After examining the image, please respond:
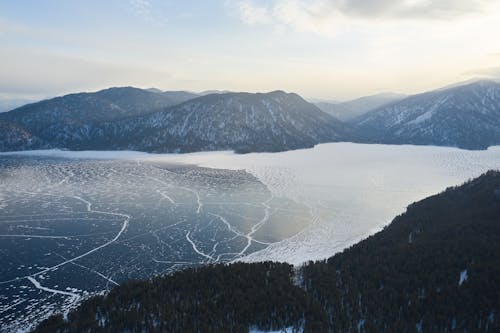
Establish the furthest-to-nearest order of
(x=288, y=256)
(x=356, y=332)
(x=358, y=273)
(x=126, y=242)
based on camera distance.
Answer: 1. (x=126, y=242)
2. (x=288, y=256)
3. (x=358, y=273)
4. (x=356, y=332)

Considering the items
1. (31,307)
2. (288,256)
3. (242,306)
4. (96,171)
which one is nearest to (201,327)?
(242,306)

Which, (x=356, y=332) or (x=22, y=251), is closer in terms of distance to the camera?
(x=356, y=332)

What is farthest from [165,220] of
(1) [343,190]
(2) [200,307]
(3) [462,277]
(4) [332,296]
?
(3) [462,277]

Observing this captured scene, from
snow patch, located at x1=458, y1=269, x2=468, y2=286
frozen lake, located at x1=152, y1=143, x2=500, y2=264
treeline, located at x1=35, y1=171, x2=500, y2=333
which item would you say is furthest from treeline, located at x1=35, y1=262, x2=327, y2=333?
snow patch, located at x1=458, y1=269, x2=468, y2=286

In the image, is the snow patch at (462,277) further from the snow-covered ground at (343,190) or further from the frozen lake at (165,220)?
the frozen lake at (165,220)

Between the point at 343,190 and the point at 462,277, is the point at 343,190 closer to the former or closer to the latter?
the point at 343,190

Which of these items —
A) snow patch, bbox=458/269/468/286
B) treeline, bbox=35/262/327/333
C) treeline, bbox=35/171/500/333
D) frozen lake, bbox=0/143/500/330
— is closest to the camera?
treeline, bbox=35/262/327/333

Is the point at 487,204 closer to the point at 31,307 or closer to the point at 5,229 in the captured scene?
the point at 31,307

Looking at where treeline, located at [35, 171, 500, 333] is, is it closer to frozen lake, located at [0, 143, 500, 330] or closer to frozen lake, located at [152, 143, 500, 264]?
frozen lake, located at [0, 143, 500, 330]
